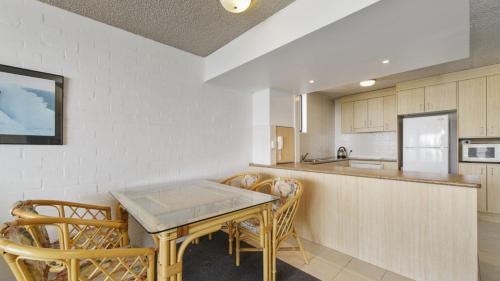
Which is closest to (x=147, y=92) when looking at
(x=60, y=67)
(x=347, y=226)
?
(x=60, y=67)

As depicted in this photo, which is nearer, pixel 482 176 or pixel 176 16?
pixel 176 16

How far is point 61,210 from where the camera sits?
61.8 inches

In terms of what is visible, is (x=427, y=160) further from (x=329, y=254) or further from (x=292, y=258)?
(x=292, y=258)

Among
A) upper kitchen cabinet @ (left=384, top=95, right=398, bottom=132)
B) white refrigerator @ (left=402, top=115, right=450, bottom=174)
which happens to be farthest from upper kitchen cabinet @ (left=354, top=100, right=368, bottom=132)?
white refrigerator @ (left=402, top=115, right=450, bottom=174)

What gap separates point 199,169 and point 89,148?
1.19 meters

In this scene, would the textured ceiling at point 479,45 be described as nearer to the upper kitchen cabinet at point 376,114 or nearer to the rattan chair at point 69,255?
the upper kitchen cabinet at point 376,114

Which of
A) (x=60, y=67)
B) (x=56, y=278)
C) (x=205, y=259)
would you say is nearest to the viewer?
(x=56, y=278)

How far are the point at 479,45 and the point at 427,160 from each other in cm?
187

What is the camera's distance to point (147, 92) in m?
2.24

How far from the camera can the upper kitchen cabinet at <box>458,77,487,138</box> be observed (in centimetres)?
309

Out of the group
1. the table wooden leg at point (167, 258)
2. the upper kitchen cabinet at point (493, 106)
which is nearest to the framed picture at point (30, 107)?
the table wooden leg at point (167, 258)

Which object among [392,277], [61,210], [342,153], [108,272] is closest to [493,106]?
[342,153]

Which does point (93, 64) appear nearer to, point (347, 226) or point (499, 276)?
point (347, 226)

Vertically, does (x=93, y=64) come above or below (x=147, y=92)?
above
